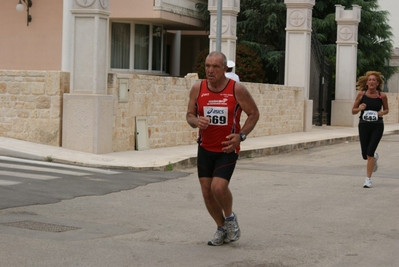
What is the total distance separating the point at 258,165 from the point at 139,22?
629 inches

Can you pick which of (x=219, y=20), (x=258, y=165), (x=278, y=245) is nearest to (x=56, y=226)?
(x=278, y=245)

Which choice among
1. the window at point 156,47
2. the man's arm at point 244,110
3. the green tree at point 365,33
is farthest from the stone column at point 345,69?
the man's arm at point 244,110

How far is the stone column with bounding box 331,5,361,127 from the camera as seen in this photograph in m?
32.1

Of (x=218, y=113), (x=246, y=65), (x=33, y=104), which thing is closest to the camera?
(x=218, y=113)

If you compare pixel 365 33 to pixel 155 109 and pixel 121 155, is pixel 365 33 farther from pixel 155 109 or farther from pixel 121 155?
pixel 121 155

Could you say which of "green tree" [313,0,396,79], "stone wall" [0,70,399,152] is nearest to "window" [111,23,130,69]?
"green tree" [313,0,396,79]

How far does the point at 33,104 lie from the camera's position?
54.0 feet

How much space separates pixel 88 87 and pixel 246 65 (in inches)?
740

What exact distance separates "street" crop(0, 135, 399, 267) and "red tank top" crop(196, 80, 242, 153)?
100cm

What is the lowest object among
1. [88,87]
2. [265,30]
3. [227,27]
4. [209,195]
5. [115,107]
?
[209,195]

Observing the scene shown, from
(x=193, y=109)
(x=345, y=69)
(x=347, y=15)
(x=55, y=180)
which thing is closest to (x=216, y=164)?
(x=193, y=109)

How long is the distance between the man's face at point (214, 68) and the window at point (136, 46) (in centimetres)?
2308

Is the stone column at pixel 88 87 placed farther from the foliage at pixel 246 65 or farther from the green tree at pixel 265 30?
the green tree at pixel 265 30

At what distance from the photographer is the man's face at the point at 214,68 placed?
798 centimetres
